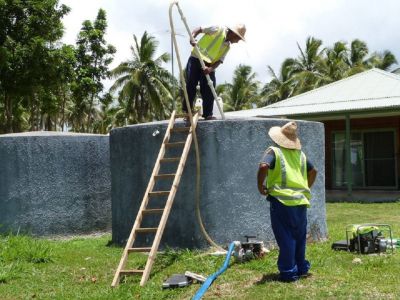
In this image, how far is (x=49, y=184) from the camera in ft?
34.8

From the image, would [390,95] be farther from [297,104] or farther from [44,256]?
[44,256]

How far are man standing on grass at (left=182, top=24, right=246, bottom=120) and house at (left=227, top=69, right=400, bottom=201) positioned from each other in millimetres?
10480

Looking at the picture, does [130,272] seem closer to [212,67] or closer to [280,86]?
[212,67]

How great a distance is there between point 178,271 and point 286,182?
1.81 metres

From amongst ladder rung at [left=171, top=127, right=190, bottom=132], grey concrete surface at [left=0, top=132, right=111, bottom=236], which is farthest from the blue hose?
grey concrete surface at [left=0, top=132, right=111, bottom=236]

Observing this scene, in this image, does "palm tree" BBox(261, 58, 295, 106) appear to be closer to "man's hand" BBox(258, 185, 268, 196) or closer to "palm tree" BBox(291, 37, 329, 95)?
"palm tree" BBox(291, 37, 329, 95)

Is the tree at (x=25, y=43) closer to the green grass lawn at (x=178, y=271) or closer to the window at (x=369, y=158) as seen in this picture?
the window at (x=369, y=158)

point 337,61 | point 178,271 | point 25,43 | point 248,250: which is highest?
point 337,61

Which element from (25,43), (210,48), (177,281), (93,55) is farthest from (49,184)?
(93,55)

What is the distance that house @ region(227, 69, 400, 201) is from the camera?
19031 millimetres

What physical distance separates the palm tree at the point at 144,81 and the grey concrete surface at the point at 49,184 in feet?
99.2

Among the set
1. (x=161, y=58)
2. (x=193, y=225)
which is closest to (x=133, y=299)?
(x=193, y=225)

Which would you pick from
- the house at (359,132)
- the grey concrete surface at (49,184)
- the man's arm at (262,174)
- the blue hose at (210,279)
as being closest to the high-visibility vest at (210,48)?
the man's arm at (262,174)

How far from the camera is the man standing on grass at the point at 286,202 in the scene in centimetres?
622
